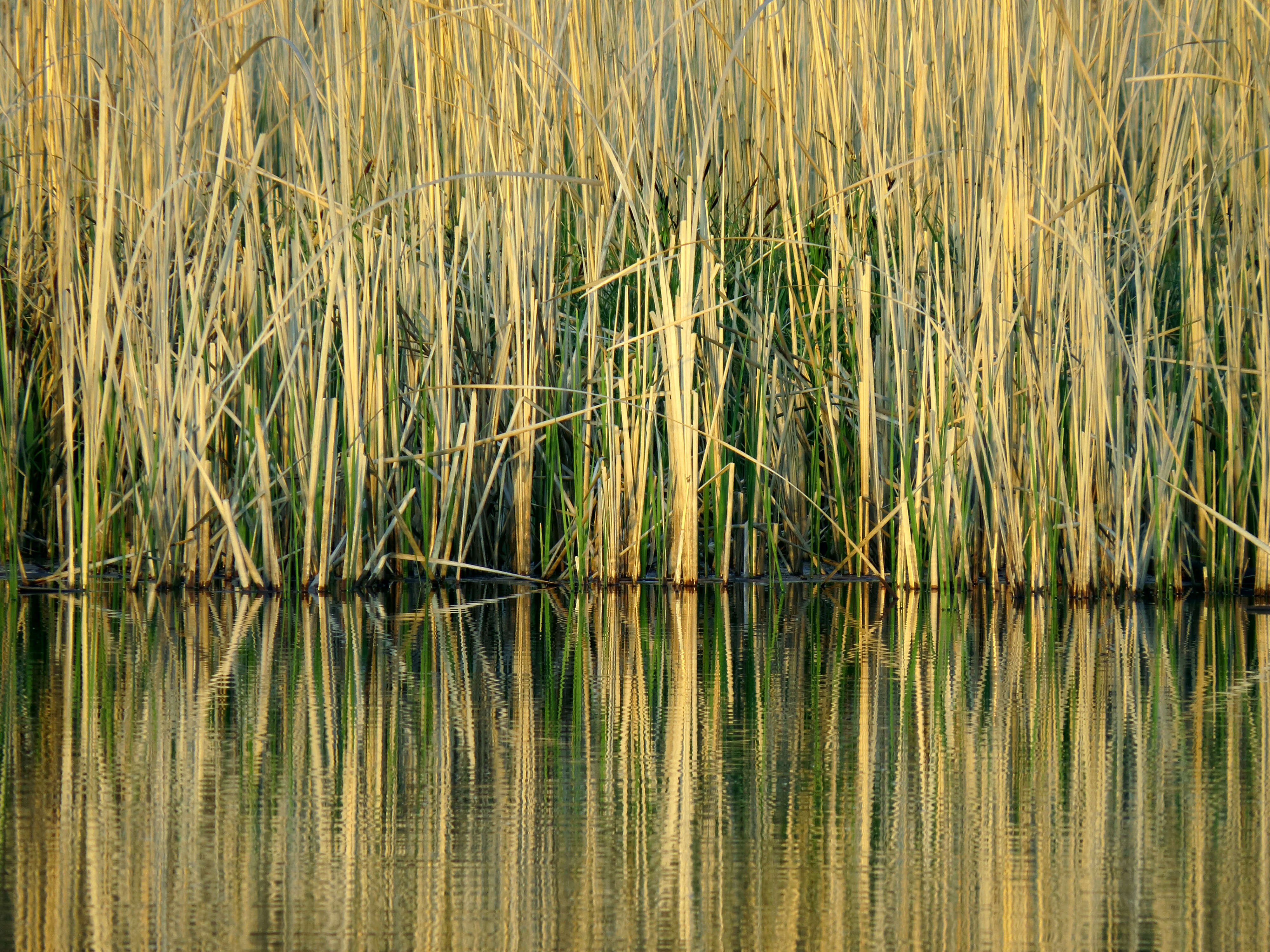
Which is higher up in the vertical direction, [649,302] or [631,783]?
[649,302]

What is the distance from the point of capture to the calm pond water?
158 cm

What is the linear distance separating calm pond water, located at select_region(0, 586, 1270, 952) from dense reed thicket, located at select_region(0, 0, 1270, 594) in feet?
1.28

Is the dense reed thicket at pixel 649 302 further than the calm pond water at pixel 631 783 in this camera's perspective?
Yes

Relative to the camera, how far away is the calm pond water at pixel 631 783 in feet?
5.19

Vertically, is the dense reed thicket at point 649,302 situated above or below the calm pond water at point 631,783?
above

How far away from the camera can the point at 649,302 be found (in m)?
3.81

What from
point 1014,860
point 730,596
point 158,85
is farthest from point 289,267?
point 1014,860

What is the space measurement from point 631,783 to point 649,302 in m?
1.87

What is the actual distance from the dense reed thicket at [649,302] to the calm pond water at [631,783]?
390 millimetres

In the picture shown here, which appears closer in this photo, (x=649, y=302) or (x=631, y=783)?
(x=631, y=783)

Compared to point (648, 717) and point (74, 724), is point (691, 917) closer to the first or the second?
point (648, 717)

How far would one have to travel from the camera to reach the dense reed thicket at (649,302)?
357 cm

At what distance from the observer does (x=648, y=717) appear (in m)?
2.44

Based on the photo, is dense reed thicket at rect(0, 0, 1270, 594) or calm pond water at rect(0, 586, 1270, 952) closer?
calm pond water at rect(0, 586, 1270, 952)
